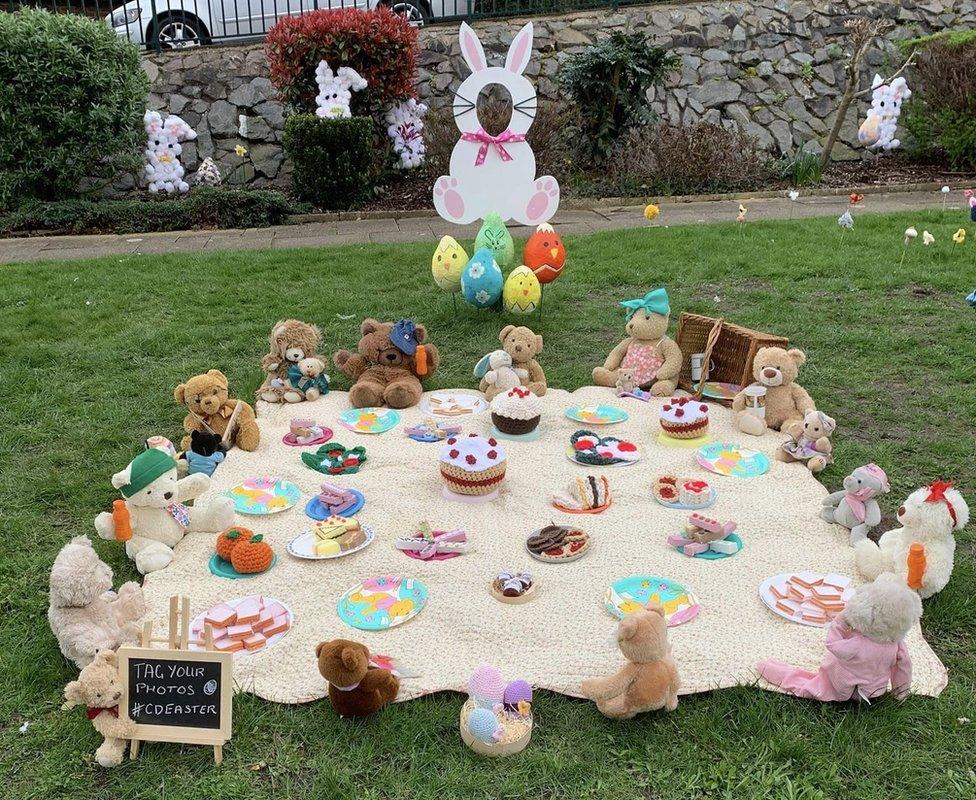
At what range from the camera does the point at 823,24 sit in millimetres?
12383

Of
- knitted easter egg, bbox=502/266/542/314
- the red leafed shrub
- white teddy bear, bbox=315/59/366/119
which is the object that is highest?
Answer: the red leafed shrub

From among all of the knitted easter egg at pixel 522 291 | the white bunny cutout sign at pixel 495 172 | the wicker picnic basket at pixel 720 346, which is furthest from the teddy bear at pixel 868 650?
the white bunny cutout sign at pixel 495 172

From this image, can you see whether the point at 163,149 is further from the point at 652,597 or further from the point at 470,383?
the point at 652,597

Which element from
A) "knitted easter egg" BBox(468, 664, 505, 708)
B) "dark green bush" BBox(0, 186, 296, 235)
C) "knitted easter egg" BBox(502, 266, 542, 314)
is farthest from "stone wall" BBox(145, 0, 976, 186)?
"knitted easter egg" BBox(468, 664, 505, 708)

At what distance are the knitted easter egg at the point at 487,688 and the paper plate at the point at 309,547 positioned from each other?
1.09 meters

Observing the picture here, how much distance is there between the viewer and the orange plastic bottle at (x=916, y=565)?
2973 millimetres

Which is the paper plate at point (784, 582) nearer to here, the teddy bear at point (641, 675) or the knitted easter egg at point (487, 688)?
the teddy bear at point (641, 675)

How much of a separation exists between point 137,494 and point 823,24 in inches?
496

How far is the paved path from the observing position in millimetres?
8539

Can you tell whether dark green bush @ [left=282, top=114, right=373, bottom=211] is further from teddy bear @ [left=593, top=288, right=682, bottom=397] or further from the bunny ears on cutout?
teddy bear @ [left=593, top=288, right=682, bottom=397]

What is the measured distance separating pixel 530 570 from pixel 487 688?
90 cm

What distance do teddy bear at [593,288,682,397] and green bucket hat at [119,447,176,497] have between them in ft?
9.01

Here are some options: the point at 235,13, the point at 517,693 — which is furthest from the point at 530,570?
the point at 235,13

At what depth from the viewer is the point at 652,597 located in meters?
3.15
